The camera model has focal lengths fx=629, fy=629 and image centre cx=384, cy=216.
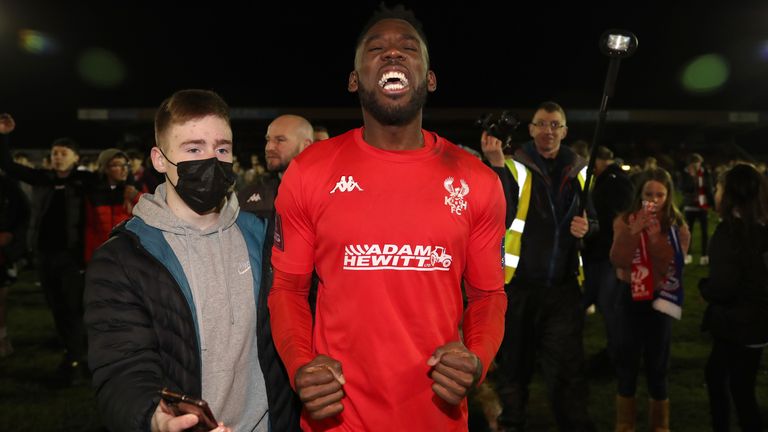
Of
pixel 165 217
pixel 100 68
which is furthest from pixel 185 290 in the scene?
pixel 100 68

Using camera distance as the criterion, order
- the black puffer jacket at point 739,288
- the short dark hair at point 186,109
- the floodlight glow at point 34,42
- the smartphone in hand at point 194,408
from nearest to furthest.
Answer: the smartphone in hand at point 194,408 → the short dark hair at point 186,109 → the black puffer jacket at point 739,288 → the floodlight glow at point 34,42

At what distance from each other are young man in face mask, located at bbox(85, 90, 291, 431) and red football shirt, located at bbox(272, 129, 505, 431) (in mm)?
214

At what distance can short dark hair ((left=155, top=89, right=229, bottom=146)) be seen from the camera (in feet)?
7.72

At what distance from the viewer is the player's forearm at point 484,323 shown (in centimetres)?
227

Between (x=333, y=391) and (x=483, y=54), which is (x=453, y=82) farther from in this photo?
(x=333, y=391)

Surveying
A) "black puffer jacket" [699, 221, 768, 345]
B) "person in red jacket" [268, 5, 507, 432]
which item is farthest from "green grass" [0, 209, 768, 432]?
"person in red jacket" [268, 5, 507, 432]

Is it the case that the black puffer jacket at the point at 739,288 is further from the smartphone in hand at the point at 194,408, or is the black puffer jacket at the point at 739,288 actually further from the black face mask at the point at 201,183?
the smartphone in hand at the point at 194,408

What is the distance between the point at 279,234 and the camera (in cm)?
235

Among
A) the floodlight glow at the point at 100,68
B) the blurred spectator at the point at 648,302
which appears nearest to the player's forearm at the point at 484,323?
the blurred spectator at the point at 648,302

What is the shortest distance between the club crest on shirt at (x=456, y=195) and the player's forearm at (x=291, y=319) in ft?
1.93

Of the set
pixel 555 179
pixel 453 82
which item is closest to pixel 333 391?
pixel 555 179

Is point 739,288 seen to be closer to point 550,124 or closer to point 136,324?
point 550,124

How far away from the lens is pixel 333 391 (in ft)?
6.30

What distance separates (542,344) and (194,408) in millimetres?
3616
